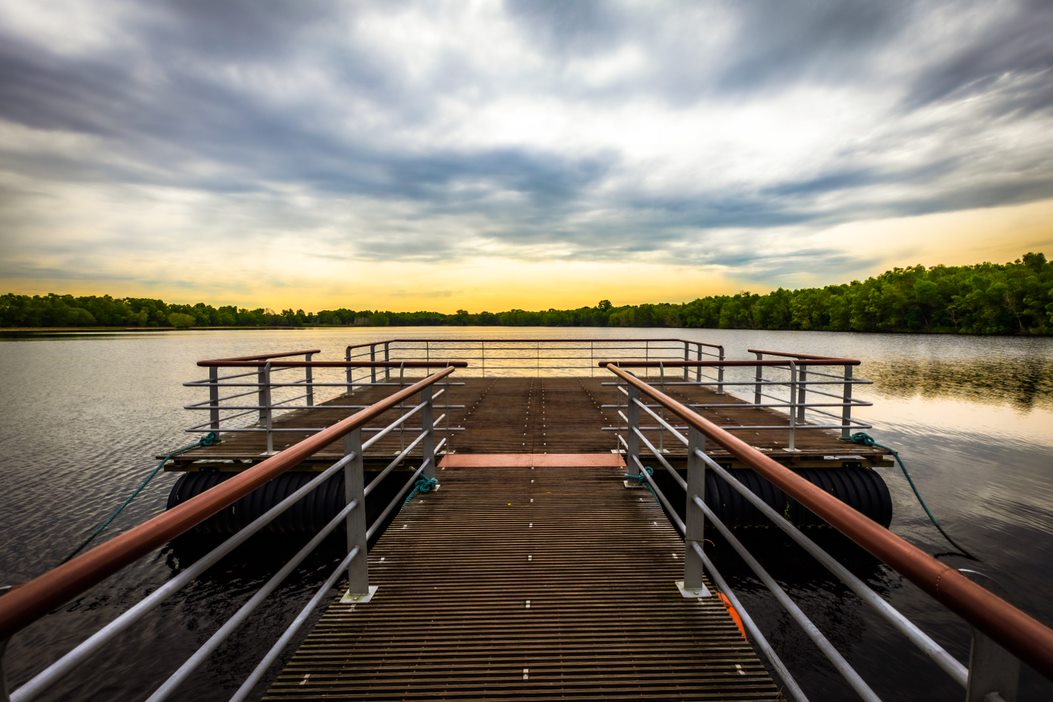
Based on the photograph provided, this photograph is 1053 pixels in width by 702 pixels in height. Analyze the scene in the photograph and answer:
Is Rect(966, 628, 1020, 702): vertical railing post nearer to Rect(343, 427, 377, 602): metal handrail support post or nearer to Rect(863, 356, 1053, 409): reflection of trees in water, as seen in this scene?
Rect(343, 427, 377, 602): metal handrail support post

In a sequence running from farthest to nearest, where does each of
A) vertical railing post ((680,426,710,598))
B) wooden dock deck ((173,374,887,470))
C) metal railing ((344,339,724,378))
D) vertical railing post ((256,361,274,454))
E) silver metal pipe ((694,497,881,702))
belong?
metal railing ((344,339,724,378)) → wooden dock deck ((173,374,887,470)) → vertical railing post ((256,361,274,454)) → vertical railing post ((680,426,710,598)) → silver metal pipe ((694,497,881,702))

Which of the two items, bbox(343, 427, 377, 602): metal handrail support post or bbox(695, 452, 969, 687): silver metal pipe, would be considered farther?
bbox(343, 427, 377, 602): metal handrail support post

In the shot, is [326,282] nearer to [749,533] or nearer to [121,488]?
[121,488]

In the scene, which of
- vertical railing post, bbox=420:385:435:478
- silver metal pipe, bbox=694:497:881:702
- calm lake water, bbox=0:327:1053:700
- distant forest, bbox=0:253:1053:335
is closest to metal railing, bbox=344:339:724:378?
vertical railing post, bbox=420:385:435:478

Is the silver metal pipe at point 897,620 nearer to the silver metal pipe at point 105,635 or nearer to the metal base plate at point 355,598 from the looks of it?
the silver metal pipe at point 105,635

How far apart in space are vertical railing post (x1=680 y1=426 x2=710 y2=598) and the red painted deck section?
248cm

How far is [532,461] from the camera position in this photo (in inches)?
220

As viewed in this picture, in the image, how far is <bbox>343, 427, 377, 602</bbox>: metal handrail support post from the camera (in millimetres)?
2586

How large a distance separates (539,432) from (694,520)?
468cm

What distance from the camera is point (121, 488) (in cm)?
953

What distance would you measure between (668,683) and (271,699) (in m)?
1.72

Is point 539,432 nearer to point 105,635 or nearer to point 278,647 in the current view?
point 278,647

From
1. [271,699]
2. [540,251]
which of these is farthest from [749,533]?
[540,251]

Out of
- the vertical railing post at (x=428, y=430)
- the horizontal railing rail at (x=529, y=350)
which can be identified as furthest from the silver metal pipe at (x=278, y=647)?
the horizontal railing rail at (x=529, y=350)
